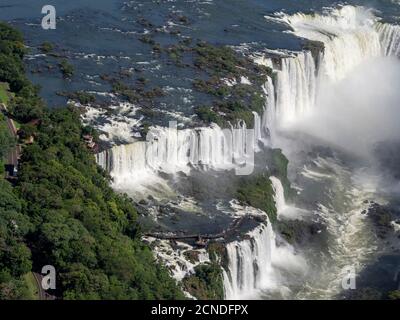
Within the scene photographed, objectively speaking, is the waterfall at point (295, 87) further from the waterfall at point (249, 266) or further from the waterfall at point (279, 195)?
the waterfall at point (249, 266)

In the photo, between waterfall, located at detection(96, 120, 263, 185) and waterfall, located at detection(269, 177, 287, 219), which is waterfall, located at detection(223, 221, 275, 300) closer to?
waterfall, located at detection(269, 177, 287, 219)

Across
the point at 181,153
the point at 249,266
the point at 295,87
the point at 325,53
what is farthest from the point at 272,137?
the point at 249,266

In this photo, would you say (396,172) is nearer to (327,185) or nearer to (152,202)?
(327,185)

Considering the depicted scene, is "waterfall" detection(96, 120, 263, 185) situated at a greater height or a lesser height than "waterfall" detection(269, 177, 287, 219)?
greater

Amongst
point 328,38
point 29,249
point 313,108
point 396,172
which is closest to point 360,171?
point 396,172

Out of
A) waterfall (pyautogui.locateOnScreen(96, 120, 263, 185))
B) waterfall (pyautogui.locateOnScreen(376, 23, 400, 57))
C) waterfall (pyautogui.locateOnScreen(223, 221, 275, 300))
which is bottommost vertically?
waterfall (pyautogui.locateOnScreen(223, 221, 275, 300))

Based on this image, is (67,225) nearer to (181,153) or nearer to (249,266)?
(249,266)

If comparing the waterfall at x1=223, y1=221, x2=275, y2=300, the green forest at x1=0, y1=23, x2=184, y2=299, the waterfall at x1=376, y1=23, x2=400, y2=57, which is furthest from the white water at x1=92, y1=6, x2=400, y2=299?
the green forest at x1=0, y1=23, x2=184, y2=299
